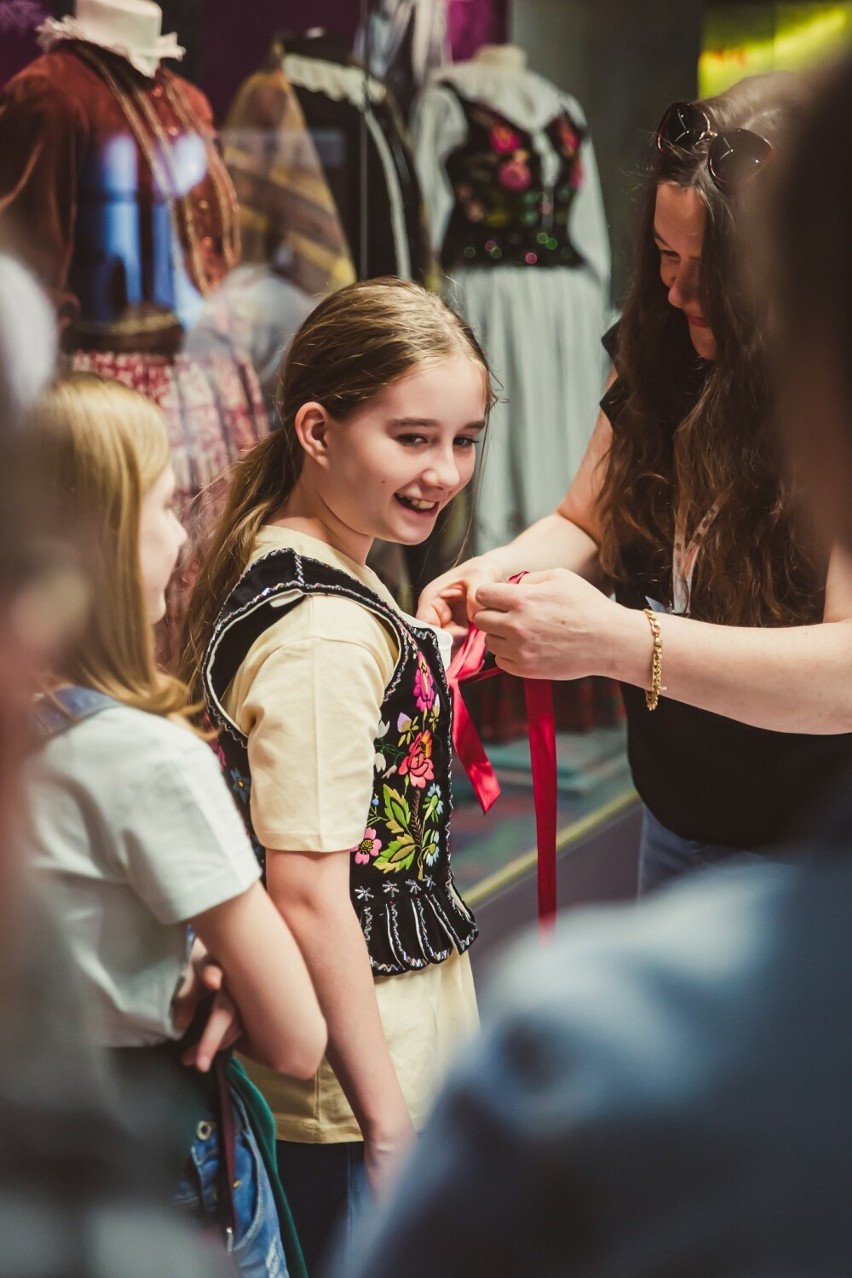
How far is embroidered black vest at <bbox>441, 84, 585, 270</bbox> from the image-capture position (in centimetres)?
296

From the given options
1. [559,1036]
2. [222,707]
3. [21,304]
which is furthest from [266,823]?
[559,1036]

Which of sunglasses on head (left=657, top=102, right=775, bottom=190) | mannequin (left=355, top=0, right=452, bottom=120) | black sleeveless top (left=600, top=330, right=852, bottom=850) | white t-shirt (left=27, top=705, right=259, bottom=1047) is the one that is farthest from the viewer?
mannequin (left=355, top=0, right=452, bottom=120)

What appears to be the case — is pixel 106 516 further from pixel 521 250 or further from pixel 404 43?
pixel 521 250

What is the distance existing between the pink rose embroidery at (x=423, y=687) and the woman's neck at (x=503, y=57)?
2.14 meters

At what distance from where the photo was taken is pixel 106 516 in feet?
2.74

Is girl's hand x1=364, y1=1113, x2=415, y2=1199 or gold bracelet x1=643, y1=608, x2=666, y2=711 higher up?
gold bracelet x1=643, y1=608, x2=666, y2=711

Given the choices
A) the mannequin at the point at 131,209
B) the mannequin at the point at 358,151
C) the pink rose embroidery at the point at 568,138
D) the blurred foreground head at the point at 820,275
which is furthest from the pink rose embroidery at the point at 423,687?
the pink rose embroidery at the point at 568,138

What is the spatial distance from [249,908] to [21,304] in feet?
1.22

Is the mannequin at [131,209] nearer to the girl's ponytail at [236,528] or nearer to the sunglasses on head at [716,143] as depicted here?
the girl's ponytail at [236,528]

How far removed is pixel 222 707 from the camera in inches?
43.6

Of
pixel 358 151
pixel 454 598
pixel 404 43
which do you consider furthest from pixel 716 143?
pixel 404 43

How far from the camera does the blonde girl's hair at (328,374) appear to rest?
1.16 metres

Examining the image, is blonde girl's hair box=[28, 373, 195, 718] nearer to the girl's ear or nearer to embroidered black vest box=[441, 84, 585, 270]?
the girl's ear

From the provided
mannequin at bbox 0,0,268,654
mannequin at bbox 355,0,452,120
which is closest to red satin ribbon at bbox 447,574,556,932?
mannequin at bbox 0,0,268,654
